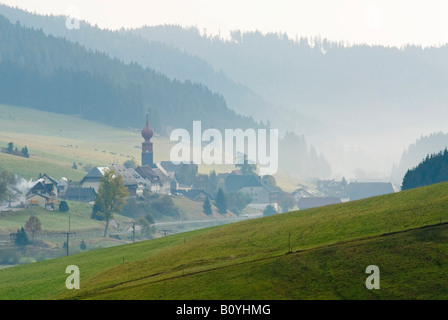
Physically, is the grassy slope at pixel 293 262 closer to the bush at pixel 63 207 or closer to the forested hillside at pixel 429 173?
the forested hillside at pixel 429 173

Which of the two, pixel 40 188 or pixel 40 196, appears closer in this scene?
pixel 40 196

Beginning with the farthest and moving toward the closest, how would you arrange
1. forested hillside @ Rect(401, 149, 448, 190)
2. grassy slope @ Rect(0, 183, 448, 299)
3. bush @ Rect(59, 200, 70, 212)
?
bush @ Rect(59, 200, 70, 212)
forested hillside @ Rect(401, 149, 448, 190)
grassy slope @ Rect(0, 183, 448, 299)

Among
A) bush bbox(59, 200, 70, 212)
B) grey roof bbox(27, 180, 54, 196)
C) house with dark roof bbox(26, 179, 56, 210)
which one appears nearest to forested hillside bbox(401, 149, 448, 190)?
bush bbox(59, 200, 70, 212)

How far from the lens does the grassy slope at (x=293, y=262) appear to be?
53.8 meters

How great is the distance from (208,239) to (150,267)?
13.4 metres

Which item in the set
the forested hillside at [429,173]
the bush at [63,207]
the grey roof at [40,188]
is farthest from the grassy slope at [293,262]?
the grey roof at [40,188]

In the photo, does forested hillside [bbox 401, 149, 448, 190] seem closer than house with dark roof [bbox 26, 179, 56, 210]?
Yes

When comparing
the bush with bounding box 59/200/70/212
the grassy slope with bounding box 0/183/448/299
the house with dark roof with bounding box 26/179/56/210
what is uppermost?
the house with dark roof with bounding box 26/179/56/210

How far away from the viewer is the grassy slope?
53812 mm

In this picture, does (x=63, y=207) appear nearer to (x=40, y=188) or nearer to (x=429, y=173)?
(x=40, y=188)

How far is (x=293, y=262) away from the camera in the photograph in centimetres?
5909

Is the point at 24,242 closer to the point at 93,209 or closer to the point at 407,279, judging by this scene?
the point at 93,209

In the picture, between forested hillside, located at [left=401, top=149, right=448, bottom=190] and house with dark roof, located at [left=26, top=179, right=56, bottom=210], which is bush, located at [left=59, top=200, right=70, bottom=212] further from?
forested hillside, located at [left=401, top=149, right=448, bottom=190]

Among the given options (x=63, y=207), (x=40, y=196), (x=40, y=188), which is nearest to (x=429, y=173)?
(x=63, y=207)
